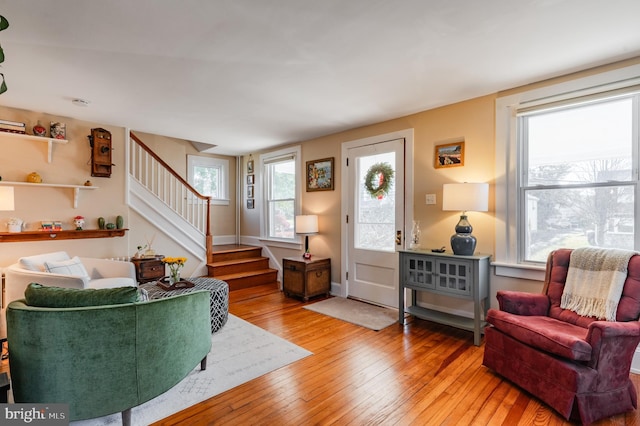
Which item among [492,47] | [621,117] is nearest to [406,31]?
[492,47]

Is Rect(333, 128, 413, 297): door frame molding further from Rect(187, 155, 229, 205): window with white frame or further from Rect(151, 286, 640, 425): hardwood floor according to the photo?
Rect(187, 155, 229, 205): window with white frame

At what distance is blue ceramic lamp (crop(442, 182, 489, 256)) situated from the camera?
2.88 meters

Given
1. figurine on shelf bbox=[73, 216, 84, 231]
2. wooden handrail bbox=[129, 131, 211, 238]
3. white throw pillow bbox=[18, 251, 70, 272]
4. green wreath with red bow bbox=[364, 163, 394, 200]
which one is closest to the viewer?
white throw pillow bbox=[18, 251, 70, 272]

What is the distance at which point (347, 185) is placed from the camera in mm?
4406

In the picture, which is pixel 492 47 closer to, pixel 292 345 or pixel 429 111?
pixel 429 111

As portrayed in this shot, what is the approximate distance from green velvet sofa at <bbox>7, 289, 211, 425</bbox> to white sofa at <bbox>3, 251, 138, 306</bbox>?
882 mm

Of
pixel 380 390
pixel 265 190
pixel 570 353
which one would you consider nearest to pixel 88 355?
pixel 380 390

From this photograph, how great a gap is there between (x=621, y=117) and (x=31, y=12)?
4.15m

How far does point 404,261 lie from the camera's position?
11.1ft

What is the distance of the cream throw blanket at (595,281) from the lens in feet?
7.07

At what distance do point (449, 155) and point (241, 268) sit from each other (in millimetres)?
3643

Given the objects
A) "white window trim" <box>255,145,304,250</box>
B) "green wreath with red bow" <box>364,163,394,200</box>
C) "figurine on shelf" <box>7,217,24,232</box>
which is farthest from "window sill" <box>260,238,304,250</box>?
"figurine on shelf" <box>7,217,24,232</box>

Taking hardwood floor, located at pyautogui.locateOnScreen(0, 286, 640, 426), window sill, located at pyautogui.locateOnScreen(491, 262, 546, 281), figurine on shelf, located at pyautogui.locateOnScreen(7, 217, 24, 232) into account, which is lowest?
hardwood floor, located at pyautogui.locateOnScreen(0, 286, 640, 426)

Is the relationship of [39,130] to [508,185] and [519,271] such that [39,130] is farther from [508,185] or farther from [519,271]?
[519,271]
